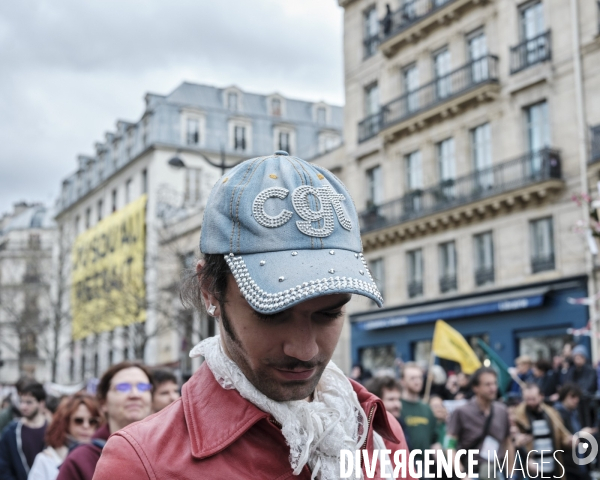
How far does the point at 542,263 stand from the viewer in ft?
75.4

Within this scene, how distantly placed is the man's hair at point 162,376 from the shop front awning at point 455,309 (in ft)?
57.6

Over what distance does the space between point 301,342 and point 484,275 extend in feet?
79.1

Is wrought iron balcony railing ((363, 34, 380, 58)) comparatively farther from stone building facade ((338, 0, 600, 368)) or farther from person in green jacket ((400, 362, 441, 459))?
person in green jacket ((400, 362, 441, 459))

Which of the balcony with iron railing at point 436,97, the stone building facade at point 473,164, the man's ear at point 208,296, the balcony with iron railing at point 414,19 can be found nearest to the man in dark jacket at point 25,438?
the man's ear at point 208,296

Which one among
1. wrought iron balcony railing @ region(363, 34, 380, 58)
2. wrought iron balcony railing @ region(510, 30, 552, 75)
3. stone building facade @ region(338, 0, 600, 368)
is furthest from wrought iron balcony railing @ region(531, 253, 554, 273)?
wrought iron balcony railing @ region(363, 34, 380, 58)

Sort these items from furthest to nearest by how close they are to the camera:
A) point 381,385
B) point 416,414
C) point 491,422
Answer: point 416,414
point 491,422
point 381,385

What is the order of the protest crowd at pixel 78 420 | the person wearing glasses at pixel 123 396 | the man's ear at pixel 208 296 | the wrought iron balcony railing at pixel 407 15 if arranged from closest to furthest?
the man's ear at pixel 208 296 → the protest crowd at pixel 78 420 → the person wearing glasses at pixel 123 396 → the wrought iron balcony railing at pixel 407 15

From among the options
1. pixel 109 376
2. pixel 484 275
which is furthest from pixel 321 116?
pixel 109 376

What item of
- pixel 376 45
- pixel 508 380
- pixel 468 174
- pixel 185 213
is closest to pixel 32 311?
pixel 185 213

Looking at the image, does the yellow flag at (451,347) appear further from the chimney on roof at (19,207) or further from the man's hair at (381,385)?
the chimney on roof at (19,207)

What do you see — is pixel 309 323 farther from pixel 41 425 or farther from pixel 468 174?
pixel 468 174

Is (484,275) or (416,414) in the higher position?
(484,275)

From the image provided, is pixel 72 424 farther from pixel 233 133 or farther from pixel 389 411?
pixel 233 133

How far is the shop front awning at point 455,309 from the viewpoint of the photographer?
75.4 feet
